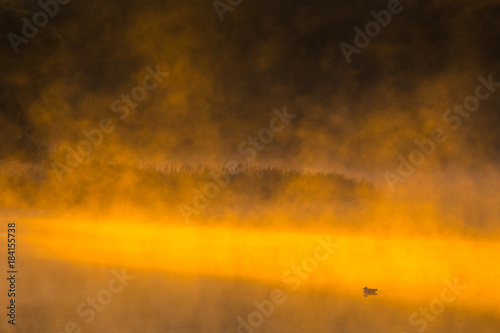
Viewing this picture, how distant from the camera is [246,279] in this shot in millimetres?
6238

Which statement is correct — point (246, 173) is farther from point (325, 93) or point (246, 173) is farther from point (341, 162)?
point (325, 93)

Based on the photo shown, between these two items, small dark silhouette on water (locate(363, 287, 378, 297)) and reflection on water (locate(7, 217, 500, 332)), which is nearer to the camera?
reflection on water (locate(7, 217, 500, 332))

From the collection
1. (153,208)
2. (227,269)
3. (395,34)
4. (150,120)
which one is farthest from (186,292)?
(395,34)

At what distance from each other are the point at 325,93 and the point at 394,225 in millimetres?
3338

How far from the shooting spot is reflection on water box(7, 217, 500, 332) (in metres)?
4.98

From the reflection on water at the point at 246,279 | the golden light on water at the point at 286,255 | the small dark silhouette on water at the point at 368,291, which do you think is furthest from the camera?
the golden light on water at the point at 286,255

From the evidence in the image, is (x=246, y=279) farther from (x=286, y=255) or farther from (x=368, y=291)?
(x=286, y=255)

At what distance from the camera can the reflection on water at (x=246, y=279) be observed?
4977 mm

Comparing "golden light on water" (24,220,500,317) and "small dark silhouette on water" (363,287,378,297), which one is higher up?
"golden light on water" (24,220,500,317)

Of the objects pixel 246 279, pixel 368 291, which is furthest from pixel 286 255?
pixel 368 291

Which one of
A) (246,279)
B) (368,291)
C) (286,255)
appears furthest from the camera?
(286,255)

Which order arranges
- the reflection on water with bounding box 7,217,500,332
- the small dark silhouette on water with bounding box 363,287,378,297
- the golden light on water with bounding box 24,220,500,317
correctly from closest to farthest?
the reflection on water with bounding box 7,217,500,332
the small dark silhouette on water with bounding box 363,287,378,297
the golden light on water with bounding box 24,220,500,317

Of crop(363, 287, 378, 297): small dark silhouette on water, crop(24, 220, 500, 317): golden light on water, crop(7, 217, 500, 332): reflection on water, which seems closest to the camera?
crop(7, 217, 500, 332): reflection on water

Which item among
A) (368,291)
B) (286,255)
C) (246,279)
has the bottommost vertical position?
(368,291)
